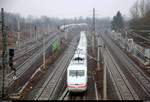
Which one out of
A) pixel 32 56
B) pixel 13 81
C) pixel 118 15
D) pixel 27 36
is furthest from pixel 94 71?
pixel 118 15

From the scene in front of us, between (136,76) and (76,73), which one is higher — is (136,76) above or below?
below

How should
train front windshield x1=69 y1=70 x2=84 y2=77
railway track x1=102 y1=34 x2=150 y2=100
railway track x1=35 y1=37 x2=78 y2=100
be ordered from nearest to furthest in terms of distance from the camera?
railway track x1=35 y1=37 x2=78 y2=100 → train front windshield x1=69 y1=70 x2=84 y2=77 → railway track x1=102 y1=34 x2=150 y2=100

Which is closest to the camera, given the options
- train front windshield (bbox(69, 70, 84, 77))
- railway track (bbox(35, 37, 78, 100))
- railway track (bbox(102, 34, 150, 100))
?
railway track (bbox(35, 37, 78, 100))

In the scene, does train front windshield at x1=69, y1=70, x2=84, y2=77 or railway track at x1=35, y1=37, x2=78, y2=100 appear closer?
railway track at x1=35, y1=37, x2=78, y2=100

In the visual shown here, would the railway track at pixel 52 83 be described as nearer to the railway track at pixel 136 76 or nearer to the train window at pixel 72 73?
the train window at pixel 72 73

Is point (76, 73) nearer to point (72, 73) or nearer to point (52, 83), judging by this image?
point (72, 73)

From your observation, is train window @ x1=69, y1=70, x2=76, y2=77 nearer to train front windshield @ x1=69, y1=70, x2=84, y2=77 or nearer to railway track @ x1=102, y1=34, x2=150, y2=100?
train front windshield @ x1=69, y1=70, x2=84, y2=77

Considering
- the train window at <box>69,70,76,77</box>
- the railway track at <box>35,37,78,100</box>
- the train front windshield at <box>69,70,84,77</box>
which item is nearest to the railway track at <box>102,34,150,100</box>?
the train front windshield at <box>69,70,84,77</box>

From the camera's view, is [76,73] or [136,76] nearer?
[76,73]

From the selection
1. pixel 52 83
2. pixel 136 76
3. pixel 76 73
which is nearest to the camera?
pixel 76 73

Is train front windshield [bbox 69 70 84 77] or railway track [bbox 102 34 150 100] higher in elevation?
train front windshield [bbox 69 70 84 77]

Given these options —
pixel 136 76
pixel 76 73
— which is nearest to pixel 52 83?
pixel 76 73

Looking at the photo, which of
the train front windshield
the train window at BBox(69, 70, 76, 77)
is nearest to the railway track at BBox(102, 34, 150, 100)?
the train front windshield

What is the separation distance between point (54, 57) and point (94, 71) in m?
11.1
